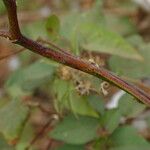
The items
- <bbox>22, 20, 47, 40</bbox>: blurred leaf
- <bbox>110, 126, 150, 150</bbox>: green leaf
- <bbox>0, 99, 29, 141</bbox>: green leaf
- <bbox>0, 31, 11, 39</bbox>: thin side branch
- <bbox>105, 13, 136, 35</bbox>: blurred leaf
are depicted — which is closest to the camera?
<bbox>0, 31, 11, 39</bbox>: thin side branch

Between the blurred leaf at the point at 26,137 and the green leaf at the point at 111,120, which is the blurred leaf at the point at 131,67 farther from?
the blurred leaf at the point at 26,137

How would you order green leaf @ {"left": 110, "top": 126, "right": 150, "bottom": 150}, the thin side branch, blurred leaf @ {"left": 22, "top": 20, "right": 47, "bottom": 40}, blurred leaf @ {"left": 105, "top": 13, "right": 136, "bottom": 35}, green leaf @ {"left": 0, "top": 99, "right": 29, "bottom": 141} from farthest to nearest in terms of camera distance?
1. blurred leaf @ {"left": 105, "top": 13, "right": 136, "bottom": 35}
2. blurred leaf @ {"left": 22, "top": 20, "right": 47, "bottom": 40}
3. green leaf @ {"left": 0, "top": 99, "right": 29, "bottom": 141}
4. green leaf @ {"left": 110, "top": 126, "right": 150, "bottom": 150}
5. the thin side branch

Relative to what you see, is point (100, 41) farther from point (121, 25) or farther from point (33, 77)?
point (121, 25)

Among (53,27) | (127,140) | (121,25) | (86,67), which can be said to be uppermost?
(86,67)

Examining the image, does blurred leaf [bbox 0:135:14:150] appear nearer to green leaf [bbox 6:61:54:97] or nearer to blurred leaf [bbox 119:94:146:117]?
green leaf [bbox 6:61:54:97]

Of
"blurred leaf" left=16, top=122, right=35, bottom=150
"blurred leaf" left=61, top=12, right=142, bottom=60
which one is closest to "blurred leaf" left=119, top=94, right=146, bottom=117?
"blurred leaf" left=61, top=12, right=142, bottom=60

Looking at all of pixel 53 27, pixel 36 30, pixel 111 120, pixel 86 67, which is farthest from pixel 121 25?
pixel 86 67
